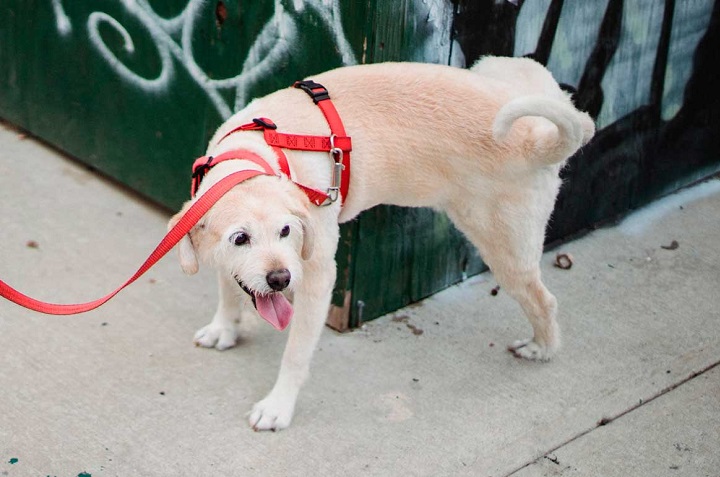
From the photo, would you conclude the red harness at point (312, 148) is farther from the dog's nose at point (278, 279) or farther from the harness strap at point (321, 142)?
the dog's nose at point (278, 279)

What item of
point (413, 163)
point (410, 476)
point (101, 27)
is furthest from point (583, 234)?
point (101, 27)

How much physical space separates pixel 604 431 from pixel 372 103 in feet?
4.75

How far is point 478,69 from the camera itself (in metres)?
3.87

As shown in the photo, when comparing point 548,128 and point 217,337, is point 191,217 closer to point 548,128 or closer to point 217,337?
point 217,337

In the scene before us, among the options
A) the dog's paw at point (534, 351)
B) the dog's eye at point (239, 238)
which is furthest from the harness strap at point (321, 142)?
the dog's paw at point (534, 351)

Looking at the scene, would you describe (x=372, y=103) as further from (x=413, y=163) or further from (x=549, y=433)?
(x=549, y=433)

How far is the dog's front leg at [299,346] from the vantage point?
3383 millimetres

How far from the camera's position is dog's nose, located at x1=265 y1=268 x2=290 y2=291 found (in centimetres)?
287

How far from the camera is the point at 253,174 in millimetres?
2986

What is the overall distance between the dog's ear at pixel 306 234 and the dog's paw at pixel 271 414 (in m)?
0.60

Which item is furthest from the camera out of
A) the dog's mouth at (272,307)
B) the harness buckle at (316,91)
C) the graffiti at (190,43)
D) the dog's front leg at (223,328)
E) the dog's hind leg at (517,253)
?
the dog's front leg at (223,328)

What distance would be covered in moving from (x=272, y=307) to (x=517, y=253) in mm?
1043

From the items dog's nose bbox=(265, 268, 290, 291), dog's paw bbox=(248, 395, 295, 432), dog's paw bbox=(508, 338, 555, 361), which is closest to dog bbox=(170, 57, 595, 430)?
dog's paw bbox=(248, 395, 295, 432)

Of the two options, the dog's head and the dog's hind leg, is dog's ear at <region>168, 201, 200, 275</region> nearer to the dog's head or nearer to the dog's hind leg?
the dog's head
